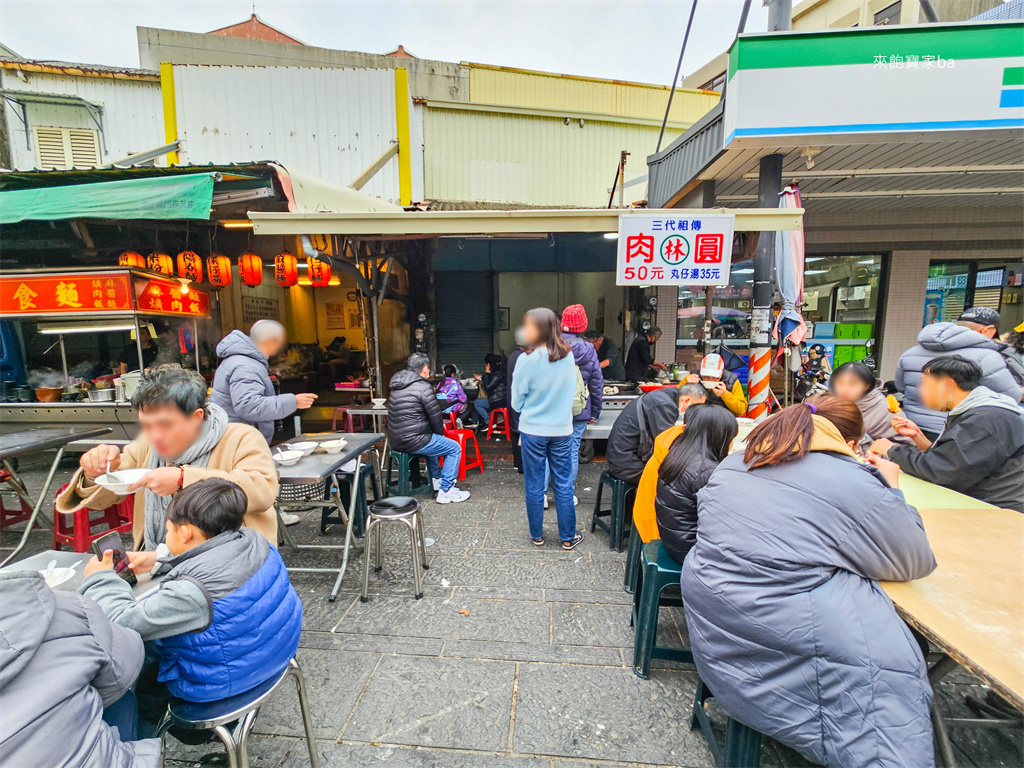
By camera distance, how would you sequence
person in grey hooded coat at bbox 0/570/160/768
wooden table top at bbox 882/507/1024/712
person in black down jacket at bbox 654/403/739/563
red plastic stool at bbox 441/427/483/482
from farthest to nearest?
red plastic stool at bbox 441/427/483/482
person in black down jacket at bbox 654/403/739/563
wooden table top at bbox 882/507/1024/712
person in grey hooded coat at bbox 0/570/160/768

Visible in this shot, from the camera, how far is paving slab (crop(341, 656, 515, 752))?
214 cm

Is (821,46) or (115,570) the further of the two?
(821,46)

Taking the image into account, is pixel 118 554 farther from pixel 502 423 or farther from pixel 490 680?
pixel 502 423

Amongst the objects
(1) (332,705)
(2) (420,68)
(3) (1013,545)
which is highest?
(2) (420,68)

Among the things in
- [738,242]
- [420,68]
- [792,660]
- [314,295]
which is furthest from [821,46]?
[314,295]

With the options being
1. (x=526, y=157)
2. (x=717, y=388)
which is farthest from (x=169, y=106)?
(x=717, y=388)

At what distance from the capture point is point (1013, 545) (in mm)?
2043

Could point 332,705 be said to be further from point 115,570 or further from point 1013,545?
point 1013,545

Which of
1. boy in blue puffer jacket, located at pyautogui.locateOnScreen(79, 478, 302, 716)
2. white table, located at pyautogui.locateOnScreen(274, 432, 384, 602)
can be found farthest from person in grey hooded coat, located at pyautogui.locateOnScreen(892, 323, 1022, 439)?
white table, located at pyautogui.locateOnScreen(274, 432, 384, 602)

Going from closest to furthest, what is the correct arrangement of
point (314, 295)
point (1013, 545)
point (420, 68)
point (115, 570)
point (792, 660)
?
point (792, 660)
point (115, 570)
point (1013, 545)
point (420, 68)
point (314, 295)

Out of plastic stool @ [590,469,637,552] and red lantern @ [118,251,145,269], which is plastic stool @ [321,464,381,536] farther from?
red lantern @ [118,251,145,269]

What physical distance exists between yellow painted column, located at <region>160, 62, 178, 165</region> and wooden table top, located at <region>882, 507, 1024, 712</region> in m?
11.3

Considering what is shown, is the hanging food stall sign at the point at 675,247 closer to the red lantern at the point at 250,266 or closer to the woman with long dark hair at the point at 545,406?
the woman with long dark hair at the point at 545,406

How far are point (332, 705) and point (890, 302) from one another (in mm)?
11318
